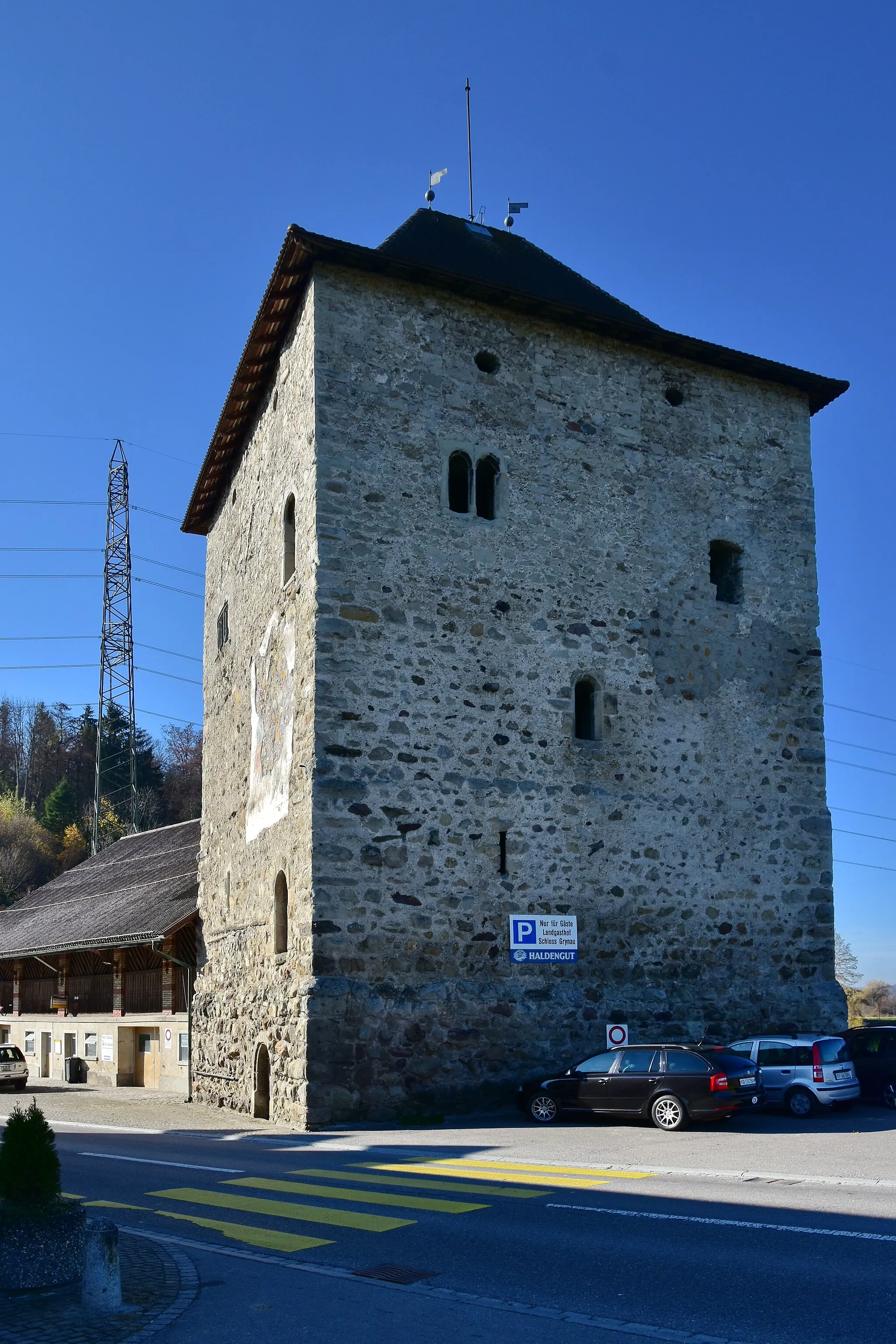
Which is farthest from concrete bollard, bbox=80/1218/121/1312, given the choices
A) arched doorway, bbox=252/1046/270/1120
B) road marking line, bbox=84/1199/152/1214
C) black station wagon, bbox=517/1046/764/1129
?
arched doorway, bbox=252/1046/270/1120

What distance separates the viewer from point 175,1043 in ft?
87.7

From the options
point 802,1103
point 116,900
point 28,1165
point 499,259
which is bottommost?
point 802,1103

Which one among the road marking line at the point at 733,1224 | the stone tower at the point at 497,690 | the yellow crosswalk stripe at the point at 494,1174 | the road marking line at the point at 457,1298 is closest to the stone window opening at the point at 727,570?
the stone tower at the point at 497,690

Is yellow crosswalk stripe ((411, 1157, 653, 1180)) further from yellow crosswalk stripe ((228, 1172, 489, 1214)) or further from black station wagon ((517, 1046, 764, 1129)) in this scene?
black station wagon ((517, 1046, 764, 1129))

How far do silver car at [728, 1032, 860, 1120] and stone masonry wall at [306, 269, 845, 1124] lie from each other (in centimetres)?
268

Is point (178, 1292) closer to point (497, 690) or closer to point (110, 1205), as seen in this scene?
point (110, 1205)

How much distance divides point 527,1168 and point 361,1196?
206 cm

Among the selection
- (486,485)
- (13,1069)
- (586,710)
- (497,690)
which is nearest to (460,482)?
(486,485)

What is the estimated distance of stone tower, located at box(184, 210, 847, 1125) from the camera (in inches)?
639

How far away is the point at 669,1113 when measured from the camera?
550 inches

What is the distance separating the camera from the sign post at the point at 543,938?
16953mm

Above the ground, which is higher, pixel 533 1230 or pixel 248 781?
pixel 248 781

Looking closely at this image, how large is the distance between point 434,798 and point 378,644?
7.58ft

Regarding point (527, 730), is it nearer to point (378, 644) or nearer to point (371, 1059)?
point (378, 644)
